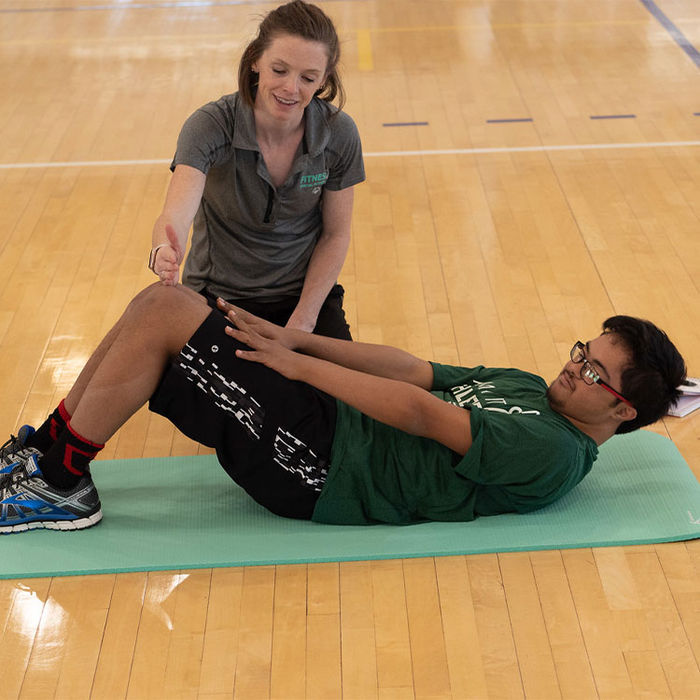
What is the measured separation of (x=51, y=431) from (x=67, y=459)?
16cm

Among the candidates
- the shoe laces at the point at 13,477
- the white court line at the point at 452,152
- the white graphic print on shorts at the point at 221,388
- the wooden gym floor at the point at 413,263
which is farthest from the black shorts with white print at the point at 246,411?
the white court line at the point at 452,152

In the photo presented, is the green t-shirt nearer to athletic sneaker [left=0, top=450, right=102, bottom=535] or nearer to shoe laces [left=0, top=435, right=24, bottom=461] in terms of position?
athletic sneaker [left=0, top=450, right=102, bottom=535]

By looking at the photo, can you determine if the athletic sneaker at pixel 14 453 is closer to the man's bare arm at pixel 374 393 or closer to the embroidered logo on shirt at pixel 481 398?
the man's bare arm at pixel 374 393

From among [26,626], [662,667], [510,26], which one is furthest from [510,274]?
[510,26]

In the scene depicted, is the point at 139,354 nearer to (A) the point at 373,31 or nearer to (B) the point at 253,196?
(B) the point at 253,196

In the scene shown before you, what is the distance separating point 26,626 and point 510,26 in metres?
5.97

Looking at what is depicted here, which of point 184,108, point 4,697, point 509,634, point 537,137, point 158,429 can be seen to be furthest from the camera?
point 184,108

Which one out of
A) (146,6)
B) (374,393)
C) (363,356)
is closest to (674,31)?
(146,6)

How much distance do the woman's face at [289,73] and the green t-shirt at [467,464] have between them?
0.73 meters

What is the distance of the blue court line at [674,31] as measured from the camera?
634 cm

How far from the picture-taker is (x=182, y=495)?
253cm

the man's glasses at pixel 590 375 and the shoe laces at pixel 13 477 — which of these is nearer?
the man's glasses at pixel 590 375

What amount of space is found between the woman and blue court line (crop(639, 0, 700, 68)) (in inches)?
167

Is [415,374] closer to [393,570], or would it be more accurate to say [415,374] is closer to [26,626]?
[393,570]
